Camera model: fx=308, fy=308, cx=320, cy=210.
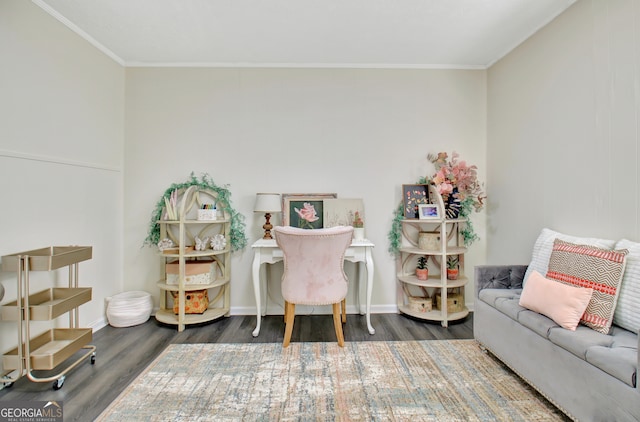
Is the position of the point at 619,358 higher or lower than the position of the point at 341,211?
lower

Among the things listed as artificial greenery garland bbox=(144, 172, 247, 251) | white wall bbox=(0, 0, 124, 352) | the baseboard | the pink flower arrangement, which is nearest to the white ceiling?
white wall bbox=(0, 0, 124, 352)

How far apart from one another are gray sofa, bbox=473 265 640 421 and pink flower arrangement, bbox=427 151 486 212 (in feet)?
3.37

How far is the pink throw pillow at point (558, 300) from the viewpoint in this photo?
162cm

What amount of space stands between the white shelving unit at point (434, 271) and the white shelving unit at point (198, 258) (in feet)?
5.81

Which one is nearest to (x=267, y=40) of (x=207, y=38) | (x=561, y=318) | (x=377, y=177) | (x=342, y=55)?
(x=207, y=38)

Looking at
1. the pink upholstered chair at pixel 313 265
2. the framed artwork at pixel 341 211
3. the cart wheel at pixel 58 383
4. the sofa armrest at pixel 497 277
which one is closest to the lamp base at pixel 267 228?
the framed artwork at pixel 341 211

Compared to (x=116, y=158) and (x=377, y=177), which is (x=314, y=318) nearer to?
(x=377, y=177)

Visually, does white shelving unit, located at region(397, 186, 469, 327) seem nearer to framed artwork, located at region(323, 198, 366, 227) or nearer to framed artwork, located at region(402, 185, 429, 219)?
framed artwork, located at region(402, 185, 429, 219)

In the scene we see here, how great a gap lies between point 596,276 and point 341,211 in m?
1.99

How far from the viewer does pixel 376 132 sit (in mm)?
3266

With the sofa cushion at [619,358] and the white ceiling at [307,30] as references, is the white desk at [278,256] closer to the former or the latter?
the sofa cushion at [619,358]

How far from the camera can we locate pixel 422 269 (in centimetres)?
308

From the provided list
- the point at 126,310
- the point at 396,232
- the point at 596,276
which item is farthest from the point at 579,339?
the point at 126,310

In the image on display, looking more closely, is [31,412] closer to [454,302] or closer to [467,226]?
[454,302]
